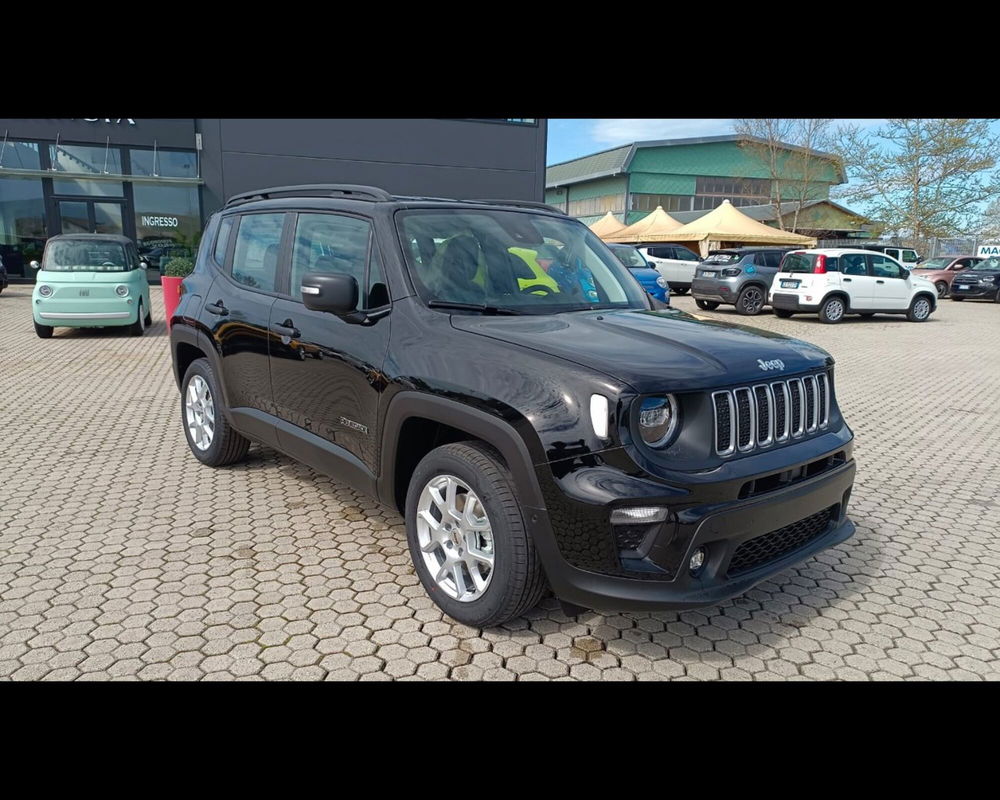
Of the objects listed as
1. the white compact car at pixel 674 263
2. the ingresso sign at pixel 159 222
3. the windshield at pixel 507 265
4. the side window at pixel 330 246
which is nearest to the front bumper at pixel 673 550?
the windshield at pixel 507 265

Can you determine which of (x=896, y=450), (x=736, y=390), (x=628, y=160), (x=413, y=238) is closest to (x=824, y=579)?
(x=736, y=390)

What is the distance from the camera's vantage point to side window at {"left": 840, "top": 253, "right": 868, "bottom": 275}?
57.9 ft

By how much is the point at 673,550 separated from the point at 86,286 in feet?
41.2

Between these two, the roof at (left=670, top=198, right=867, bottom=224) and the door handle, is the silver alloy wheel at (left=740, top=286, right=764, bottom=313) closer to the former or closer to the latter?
the door handle

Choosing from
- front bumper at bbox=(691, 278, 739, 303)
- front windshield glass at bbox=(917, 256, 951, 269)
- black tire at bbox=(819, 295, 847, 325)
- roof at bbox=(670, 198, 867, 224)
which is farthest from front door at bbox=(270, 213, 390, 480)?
roof at bbox=(670, 198, 867, 224)

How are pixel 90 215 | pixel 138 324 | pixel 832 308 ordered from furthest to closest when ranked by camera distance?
pixel 90 215, pixel 832 308, pixel 138 324

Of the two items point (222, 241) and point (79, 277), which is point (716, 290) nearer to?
point (79, 277)

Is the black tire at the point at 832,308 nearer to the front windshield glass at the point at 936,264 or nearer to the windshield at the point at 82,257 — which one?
the windshield at the point at 82,257

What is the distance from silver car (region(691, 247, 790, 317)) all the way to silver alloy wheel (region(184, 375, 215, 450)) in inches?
623

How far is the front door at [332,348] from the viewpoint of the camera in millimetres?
3615

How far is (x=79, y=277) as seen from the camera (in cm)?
1242

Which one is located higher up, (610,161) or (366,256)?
(610,161)

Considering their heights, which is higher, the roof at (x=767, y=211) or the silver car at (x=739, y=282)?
the roof at (x=767, y=211)

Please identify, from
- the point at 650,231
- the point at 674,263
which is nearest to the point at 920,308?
the point at 674,263
